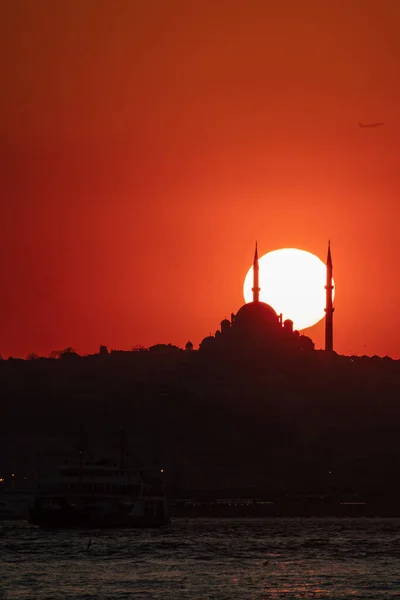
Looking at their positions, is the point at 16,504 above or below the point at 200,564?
above

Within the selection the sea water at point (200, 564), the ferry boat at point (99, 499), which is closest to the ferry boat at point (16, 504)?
the ferry boat at point (99, 499)

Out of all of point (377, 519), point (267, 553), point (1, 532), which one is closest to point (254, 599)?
point (267, 553)

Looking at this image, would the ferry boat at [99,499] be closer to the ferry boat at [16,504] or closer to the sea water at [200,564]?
the sea water at [200,564]

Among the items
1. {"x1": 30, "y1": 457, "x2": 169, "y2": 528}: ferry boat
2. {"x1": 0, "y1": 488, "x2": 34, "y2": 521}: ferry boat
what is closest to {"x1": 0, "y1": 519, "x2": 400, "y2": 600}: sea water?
{"x1": 30, "y1": 457, "x2": 169, "y2": 528}: ferry boat

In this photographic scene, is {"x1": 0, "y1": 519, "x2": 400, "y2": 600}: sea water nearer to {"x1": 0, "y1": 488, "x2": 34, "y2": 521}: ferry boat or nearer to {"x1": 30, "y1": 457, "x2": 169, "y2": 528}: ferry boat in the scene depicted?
{"x1": 30, "y1": 457, "x2": 169, "y2": 528}: ferry boat

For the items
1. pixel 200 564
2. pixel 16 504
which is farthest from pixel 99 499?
pixel 200 564

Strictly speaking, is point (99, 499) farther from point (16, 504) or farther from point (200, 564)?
point (200, 564)
